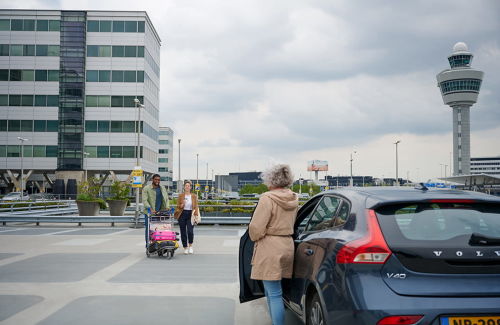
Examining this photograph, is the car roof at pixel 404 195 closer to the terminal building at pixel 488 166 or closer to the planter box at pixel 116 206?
the planter box at pixel 116 206

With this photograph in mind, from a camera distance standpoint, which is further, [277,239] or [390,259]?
[277,239]

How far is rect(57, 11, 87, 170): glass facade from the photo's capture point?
194 ft

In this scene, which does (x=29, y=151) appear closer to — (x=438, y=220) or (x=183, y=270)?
→ (x=183, y=270)

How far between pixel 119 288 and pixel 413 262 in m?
5.55

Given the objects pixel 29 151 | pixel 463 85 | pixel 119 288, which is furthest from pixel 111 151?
pixel 463 85

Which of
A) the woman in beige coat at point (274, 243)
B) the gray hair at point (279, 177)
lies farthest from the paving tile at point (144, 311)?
the gray hair at point (279, 177)

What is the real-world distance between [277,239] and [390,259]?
1.47 meters

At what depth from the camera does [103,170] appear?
6031 cm

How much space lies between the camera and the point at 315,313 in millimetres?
4000

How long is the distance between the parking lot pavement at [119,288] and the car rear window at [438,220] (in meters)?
2.66

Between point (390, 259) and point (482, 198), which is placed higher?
point (482, 198)

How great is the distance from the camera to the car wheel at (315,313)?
150 inches

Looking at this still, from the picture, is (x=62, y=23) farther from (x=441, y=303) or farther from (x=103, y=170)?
(x=441, y=303)

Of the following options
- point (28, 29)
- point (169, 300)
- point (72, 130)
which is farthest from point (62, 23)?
point (169, 300)
